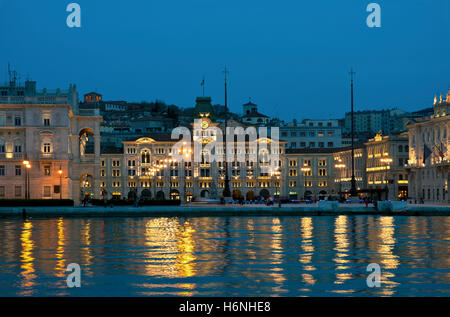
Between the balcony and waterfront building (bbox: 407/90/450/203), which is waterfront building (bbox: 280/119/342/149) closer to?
waterfront building (bbox: 407/90/450/203)

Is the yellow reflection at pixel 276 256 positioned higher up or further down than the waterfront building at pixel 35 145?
further down

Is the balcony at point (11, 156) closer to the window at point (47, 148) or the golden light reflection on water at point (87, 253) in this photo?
the window at point (47, 148)

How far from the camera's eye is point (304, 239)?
3438 cm

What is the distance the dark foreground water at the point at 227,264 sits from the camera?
18.8 meters

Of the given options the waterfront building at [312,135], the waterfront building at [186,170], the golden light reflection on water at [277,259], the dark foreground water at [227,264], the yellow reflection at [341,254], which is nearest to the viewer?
the dark foreground water at [227,264]

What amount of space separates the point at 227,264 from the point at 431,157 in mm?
92238

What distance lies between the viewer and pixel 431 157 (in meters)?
111

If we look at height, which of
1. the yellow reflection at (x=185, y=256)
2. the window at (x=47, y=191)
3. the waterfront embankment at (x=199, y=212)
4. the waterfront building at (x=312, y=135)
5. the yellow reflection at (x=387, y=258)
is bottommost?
the yellow reflection at (x=387, y=258)

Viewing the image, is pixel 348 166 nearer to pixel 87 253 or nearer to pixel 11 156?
pixel 11 156

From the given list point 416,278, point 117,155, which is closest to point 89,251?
point 416,278

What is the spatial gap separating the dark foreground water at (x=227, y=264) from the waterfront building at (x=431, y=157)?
68820 millimetres

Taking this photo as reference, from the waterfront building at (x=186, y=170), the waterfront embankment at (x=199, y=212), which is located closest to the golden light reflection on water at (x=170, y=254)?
the waterfront embankment at (x=199, y=212)

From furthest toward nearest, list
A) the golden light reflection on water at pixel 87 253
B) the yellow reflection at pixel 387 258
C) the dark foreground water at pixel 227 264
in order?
the golden light reflection on water at pixel 87 253 < the yellow reflection at pixel 387 258 < the dark foreground water at pixel 227 264
